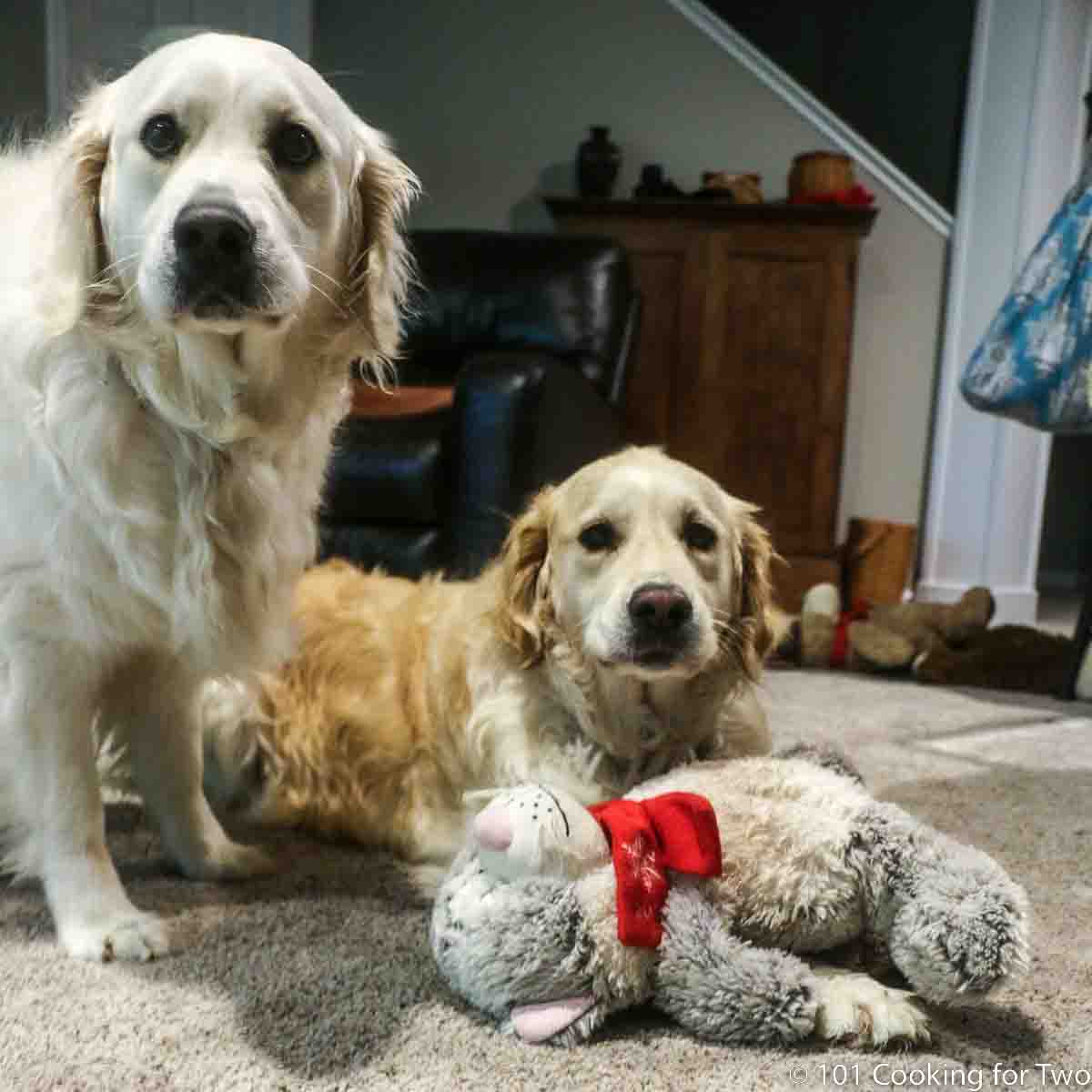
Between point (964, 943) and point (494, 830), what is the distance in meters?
0.43

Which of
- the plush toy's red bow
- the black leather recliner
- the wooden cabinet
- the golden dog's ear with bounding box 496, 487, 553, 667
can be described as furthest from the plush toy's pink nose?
the wooden cabinet

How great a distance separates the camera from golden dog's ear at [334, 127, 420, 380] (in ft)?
4.41

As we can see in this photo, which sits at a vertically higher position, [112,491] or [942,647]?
[112,491]

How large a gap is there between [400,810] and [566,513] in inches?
19.9

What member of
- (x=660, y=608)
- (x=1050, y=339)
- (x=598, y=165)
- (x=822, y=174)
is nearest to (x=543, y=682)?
(x=660, y=608)

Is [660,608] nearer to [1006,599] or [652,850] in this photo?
[652,850]

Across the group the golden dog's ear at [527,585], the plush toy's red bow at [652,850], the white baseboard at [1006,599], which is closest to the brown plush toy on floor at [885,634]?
the white baseboard at [1006,599]

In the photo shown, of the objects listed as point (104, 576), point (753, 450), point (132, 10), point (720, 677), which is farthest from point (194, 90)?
point (132, 10)

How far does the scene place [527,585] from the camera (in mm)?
1453

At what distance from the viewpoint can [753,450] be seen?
407 centimetres

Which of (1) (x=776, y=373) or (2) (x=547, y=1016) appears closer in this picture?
(2) (x=547, y=1016)

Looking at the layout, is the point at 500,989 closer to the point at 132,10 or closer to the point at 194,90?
the point at 194,90

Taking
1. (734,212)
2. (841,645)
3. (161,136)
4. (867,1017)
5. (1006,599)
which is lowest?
(1006,599)

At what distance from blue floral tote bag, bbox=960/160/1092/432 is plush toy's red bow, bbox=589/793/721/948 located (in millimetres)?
1711
